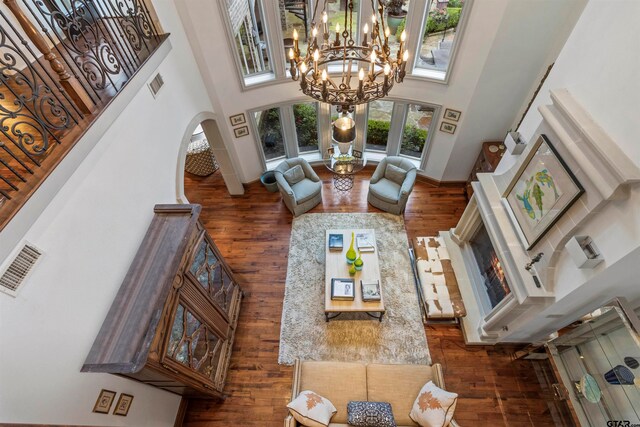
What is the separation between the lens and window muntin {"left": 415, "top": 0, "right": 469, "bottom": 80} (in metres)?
4.86

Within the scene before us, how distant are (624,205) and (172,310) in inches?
165

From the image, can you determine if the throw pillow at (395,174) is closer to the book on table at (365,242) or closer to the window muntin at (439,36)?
the book on table at (365,242)

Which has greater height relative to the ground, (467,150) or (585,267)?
(467,150)

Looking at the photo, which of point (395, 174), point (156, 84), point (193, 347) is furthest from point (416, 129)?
point (193, 347)

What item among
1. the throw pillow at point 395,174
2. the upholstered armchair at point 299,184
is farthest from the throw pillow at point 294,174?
the throw pillow at point 395,174

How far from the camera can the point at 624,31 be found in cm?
258

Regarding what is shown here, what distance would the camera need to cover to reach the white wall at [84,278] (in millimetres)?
2131

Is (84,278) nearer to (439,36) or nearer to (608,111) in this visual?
(608,111)

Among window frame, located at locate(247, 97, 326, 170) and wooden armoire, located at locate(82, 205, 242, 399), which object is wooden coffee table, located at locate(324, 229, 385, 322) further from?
window frame, located at locate(247, 97, 326, 170)

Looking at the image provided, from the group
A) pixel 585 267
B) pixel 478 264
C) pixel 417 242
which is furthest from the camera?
pixel 417 242

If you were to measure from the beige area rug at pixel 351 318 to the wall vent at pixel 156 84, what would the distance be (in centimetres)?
356

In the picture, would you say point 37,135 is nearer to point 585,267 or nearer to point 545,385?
point 585,267

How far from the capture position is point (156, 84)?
12.8 feet

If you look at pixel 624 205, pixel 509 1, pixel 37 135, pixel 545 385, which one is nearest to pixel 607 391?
pixel 545 385
